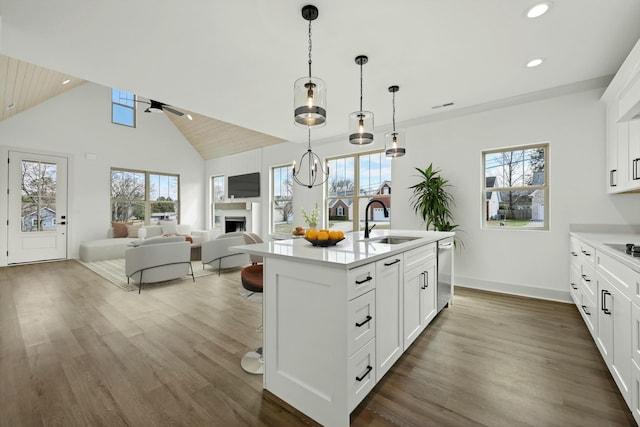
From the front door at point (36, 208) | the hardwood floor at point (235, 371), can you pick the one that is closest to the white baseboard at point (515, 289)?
the hardwood floor at point (235, 371)

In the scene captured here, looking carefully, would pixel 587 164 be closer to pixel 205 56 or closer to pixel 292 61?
pixel 292 61

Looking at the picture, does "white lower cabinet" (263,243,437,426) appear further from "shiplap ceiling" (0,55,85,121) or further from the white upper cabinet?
"shiplap ceiling" (0,55,85,121)

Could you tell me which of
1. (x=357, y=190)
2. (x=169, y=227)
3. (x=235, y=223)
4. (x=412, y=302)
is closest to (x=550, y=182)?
(x=412, y=302)

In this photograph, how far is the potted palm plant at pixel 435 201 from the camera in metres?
4.11

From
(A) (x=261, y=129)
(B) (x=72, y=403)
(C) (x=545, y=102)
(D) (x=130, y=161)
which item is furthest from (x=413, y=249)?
(D) (x=130, y=161)

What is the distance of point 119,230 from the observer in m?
7.09

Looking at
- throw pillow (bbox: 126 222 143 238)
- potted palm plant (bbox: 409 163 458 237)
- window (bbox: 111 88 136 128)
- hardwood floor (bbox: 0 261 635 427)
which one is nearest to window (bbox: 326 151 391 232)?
potted palm plant (bbox: 409 163 458 237)

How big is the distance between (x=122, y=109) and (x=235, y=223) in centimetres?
428

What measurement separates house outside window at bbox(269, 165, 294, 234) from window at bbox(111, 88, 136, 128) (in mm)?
4275

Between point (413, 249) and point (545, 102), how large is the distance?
3.08m

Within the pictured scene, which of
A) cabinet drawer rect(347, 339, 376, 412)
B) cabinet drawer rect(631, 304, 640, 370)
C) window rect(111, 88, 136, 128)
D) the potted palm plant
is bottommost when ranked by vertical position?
cabinet drawer rect(347, 339, 376, 412)

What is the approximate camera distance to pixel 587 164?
332 cm

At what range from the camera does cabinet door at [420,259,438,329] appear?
96.5 inches

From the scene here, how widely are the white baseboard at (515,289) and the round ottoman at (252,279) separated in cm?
333
